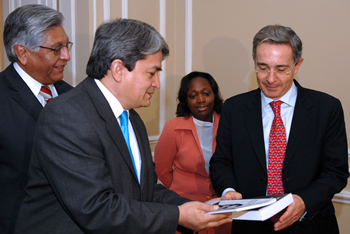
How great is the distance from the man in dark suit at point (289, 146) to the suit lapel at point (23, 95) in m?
1.11

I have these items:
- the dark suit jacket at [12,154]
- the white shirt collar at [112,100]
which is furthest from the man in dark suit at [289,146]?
the dark suit jacket at [12,154]

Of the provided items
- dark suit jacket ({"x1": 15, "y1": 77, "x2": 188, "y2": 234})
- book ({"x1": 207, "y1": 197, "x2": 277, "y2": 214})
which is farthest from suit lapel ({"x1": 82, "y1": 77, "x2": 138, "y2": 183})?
book ({"x1": 207, "y1": 197, "x2": 277, "y2": 214})

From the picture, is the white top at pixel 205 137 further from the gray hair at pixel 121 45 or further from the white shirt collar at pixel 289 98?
the gray hair at pixel 121 45

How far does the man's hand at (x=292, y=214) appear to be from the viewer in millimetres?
1644

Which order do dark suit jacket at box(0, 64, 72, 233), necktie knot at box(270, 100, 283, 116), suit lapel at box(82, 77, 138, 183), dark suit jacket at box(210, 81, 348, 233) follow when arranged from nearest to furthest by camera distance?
suit lapel at box(82, 77, 138, 183) → dark suit jacket at box(0, 64, 72, 233) → dark suit jacket at box(210, 81, 348, 233) → necktie knot at box(270, 100, 283, 116)

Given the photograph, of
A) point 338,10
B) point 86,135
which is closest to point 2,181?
point 86,135

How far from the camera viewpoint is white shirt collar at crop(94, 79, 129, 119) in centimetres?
150

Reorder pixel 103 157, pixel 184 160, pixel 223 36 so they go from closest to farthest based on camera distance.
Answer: pixel 103 157 < pixel 184 160 < pixel 223 36

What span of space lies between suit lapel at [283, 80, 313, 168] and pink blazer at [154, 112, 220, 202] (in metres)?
1.04

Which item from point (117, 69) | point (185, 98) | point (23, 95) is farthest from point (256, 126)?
point (23, 95)

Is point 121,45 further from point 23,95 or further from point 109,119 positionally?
point 23,95

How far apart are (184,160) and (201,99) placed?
1.86 feet

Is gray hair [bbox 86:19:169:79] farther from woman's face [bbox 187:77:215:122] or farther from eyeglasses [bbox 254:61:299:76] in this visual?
woman's face [bbox 187:77:215:122]

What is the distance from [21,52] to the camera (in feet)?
6.06
